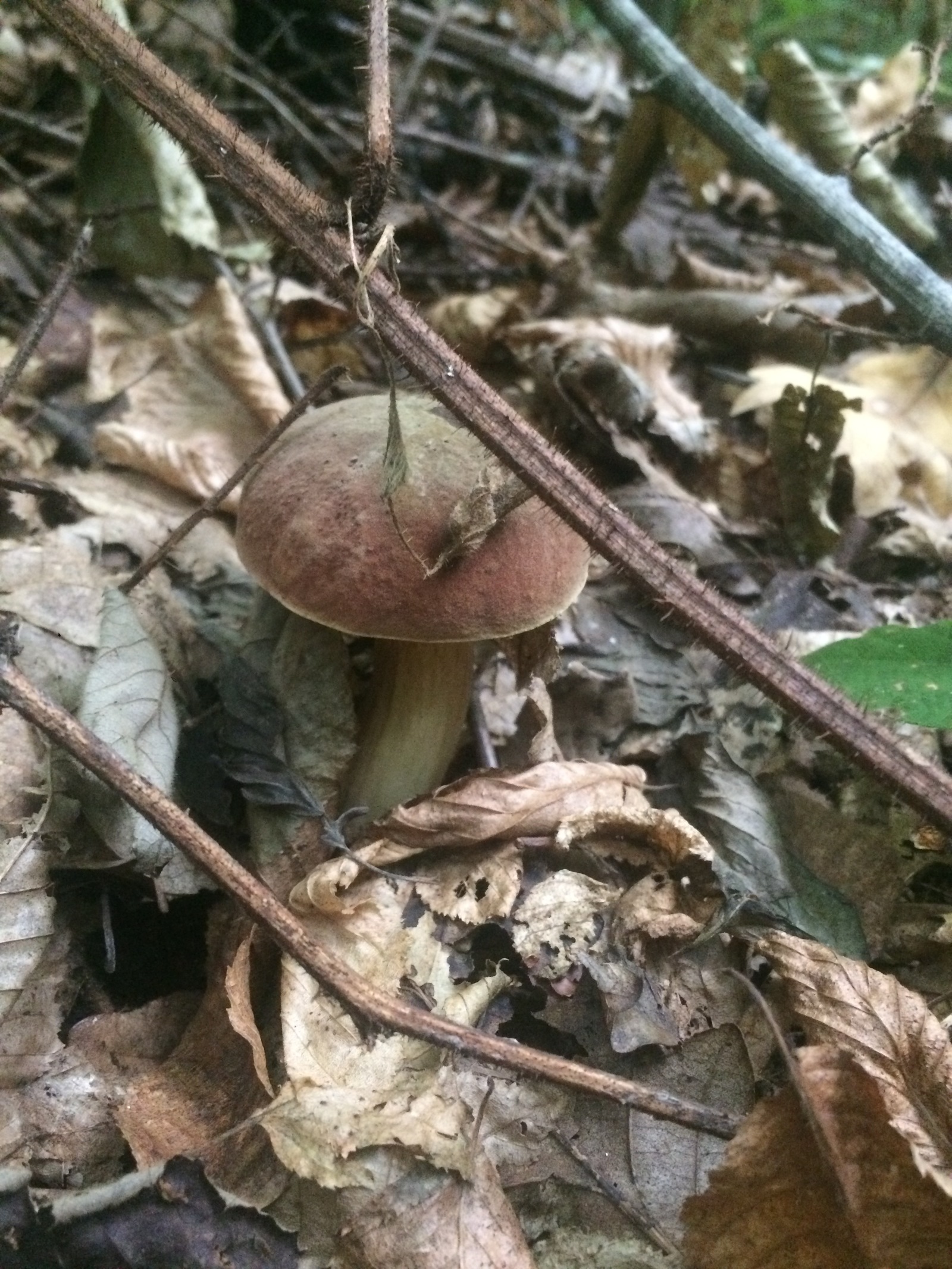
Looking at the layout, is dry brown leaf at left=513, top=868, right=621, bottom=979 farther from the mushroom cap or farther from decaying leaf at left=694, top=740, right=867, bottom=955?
the mushroom cap

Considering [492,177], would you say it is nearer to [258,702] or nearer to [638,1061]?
[258,702]

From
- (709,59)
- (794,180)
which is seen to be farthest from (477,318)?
(709,59)

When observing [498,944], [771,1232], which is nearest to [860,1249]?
[771,1232]

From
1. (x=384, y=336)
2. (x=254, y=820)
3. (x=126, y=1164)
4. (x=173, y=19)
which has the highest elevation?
(x=173, y=19)

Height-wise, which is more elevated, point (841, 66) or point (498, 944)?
point (841, 66)

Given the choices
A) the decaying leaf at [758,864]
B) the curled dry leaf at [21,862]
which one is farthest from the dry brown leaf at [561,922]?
the curled dry leaf at [21,862]

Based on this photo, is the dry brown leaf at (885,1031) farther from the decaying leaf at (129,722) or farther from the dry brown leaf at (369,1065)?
the decaying leaf at (129,722)
